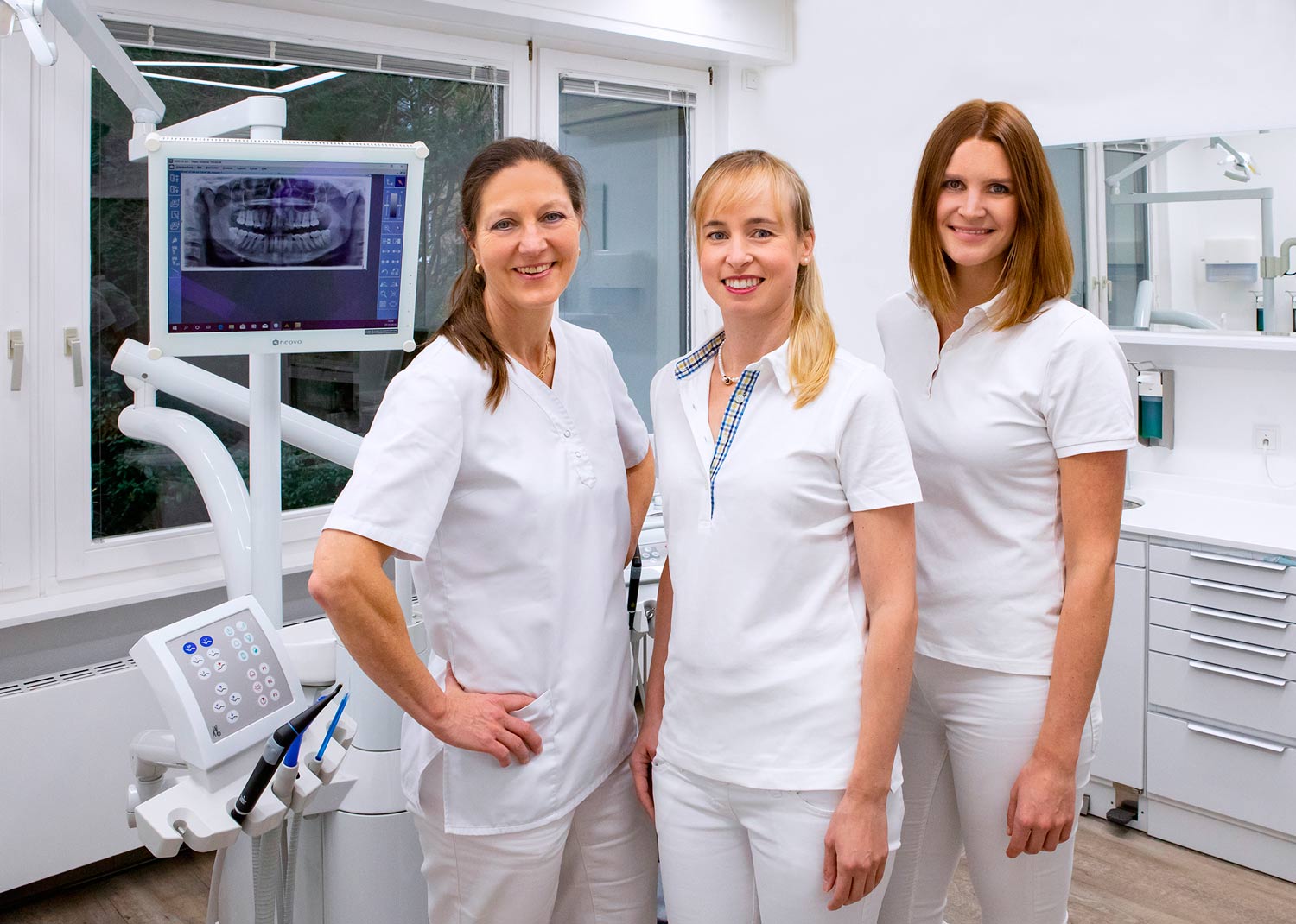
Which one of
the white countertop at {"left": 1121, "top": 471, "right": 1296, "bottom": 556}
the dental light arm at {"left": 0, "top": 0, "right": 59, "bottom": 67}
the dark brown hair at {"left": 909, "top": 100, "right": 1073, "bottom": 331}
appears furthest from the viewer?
the white countertop at {"left": 1121, "top": 471, "right": 1296, "bottom": 556}

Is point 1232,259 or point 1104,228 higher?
point 1104,228

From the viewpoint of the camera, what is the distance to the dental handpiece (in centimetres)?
131

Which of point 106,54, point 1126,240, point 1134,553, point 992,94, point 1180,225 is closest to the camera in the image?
point 106,54

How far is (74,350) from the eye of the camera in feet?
9.12

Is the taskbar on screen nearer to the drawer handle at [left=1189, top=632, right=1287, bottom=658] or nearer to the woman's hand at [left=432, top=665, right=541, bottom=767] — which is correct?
the woman's hand at [left=432, top=665, right=541, bottom=767]

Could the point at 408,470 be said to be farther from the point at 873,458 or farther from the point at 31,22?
the point at 31,22

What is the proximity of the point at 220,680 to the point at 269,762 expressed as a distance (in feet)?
0.44

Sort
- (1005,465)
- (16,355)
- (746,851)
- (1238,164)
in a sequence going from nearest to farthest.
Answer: (746,851) < (1005,465) < (16,355) < (1238,164)

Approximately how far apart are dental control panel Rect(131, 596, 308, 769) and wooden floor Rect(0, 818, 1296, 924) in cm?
157

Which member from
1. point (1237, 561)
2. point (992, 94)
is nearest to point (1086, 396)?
point (1237, 561)

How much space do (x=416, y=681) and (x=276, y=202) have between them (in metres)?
0.72

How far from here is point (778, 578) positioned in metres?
1.41

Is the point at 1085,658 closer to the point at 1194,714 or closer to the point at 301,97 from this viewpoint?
the point at 1194,714

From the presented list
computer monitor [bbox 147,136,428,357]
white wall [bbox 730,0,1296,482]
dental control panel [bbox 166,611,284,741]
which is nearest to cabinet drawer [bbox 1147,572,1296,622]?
white wall [bbox 730,0,1296,482]
